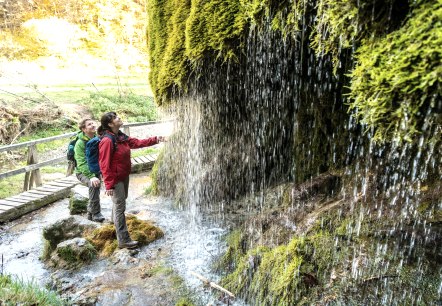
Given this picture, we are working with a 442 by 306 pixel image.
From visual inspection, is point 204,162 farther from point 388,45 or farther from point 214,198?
point 388,45

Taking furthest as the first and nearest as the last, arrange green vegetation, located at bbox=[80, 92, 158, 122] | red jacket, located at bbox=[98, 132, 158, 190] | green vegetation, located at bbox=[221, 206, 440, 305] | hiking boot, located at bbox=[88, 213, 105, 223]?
green vegetation, located at bbox=[80, 92, 158, 122] < hiking boot, located at bbox=[88, 213, 105, 223] < red jacket, located at bbox=[98, 132, 158, 190] < green vegetation, located at bbox=[221, 206, 440, 305]

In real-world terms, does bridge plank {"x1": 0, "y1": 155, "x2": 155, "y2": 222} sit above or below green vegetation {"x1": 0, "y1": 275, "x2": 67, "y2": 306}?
below

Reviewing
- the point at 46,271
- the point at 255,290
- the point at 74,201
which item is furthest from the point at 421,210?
the point at 74,201

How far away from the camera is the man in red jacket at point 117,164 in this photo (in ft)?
16.6

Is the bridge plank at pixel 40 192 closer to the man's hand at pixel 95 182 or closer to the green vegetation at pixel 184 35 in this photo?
the man's hand at pixel 95 182

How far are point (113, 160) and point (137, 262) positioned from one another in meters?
1.65

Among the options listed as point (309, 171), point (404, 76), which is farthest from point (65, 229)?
point (404, 76)

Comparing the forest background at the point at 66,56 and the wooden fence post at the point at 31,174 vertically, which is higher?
the forest background at the point at 66,56

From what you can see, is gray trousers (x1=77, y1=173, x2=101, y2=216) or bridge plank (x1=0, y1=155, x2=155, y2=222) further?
bridge plank (x1=0, y1=155, x2=155, y2=222)

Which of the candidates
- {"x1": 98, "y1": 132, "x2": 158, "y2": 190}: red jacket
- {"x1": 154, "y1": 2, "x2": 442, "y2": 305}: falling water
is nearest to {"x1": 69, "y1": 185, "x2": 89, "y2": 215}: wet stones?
{"x1": 154, "y1": 2, "x2": 442, "y2": 305}: falling water

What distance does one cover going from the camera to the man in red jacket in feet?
16.6

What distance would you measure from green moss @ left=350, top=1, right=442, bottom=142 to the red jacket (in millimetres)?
3971

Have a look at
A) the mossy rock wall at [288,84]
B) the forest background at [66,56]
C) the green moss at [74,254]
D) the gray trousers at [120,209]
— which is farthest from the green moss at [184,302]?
the forest background at [66,56]

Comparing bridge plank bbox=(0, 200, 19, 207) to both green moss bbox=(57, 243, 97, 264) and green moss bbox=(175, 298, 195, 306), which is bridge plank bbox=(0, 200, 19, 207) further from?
green moss bbox=(175, 298, 195, 306)
